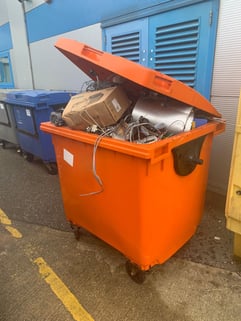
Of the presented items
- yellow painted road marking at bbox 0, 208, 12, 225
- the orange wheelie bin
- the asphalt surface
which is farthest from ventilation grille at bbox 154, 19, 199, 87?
yellow painted road marking at bbox 0, 208, 12, 225

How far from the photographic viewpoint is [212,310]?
1339 millimetres

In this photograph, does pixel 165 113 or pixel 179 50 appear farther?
pixel 179 50

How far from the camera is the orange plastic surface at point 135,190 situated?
121cm

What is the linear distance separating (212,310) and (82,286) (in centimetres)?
81

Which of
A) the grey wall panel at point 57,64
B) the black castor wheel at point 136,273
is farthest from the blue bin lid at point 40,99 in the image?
the black castor wheel at point 136,273

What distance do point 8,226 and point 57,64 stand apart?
3.04 meters

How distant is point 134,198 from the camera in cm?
127

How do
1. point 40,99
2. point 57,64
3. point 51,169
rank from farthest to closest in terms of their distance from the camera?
1. point 57,64
2. point 51,169
3. point 40,99

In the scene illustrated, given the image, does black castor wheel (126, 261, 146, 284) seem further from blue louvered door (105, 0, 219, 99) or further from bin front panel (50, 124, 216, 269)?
blue louvered door (105, 0, 219, 99)

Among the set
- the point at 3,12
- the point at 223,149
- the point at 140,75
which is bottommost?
the point at 223,149

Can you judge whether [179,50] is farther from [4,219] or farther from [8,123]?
[8,123]

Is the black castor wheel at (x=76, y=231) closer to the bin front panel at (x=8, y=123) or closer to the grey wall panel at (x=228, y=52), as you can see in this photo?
the grey wall panel at (x=228, y=52)

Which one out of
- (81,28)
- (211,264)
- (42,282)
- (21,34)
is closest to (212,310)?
(211,264)

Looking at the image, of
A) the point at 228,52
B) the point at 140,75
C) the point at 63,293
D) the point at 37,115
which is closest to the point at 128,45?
the point at 228,52
